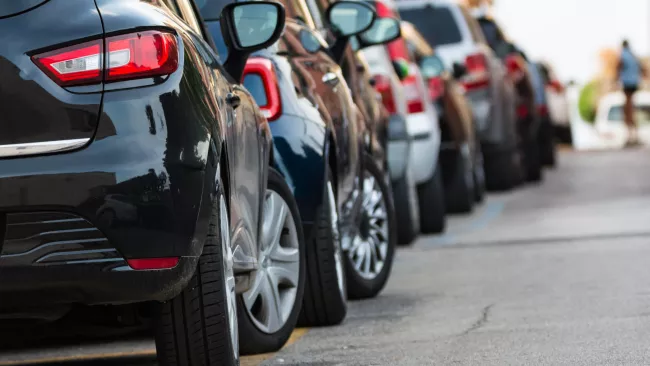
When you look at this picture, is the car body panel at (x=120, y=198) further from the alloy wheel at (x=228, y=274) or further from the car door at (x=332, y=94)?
the car door at (x=332, y=94)

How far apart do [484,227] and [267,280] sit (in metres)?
8.12

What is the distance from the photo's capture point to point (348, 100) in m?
9.33

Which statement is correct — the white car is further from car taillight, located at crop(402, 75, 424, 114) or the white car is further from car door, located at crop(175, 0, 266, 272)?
car door, located at crop(175, 0, 266, 272)

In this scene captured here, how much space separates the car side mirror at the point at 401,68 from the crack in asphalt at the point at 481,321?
516 centimetres

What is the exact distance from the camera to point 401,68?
1406 cm

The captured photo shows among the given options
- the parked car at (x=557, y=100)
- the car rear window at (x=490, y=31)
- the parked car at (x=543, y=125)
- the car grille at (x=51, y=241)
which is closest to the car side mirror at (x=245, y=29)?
the car grille at (x=51, y=241)

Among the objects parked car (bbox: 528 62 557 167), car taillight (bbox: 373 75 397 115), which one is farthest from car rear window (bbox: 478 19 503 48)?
car taillight (bbox: 373 75 397 115)

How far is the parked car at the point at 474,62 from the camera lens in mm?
18938

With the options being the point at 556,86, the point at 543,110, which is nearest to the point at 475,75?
the point at 543,110

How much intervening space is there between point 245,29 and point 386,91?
19.9 feet

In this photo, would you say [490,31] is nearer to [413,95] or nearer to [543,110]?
[543,110]

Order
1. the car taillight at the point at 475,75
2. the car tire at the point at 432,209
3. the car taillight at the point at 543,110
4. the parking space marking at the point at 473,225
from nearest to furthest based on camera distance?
the parking space marking at the point at 473,225 → the car tire at the point at 432,209 → the car taillight at the point at 475,75 → the car taillight at the point at 543,110

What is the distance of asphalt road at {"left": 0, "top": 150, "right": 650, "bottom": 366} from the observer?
23.4ft

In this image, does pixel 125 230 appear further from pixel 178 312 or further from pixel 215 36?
pixel 215 36
